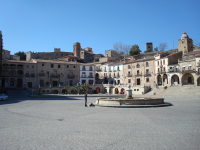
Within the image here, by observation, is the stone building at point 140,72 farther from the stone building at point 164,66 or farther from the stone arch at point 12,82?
the stone arch at point 12,82

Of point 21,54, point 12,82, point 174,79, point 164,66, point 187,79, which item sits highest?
point 21,54

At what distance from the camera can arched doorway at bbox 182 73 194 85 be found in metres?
45.8

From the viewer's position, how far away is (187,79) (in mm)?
46344

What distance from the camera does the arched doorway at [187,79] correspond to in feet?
150

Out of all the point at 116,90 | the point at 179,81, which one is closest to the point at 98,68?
the point at 116,90

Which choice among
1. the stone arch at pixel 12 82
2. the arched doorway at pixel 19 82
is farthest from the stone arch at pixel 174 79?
the stone arch at pixel 12 82

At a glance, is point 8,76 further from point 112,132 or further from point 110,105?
point 112,132

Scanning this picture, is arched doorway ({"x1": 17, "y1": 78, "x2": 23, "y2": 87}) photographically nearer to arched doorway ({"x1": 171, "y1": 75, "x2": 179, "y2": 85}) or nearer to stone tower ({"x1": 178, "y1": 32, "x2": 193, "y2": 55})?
arched doorway ({"x1": 171, "y1": 75, "x2": 179, "y2": 85})

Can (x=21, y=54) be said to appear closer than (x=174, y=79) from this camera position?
No

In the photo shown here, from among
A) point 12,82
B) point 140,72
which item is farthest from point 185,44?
point 12,82

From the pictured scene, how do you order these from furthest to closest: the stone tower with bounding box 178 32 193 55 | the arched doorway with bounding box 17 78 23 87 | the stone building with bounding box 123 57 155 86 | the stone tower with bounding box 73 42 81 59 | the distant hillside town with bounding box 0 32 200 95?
the stone tower with bounding box 73 42 81 59 → the stone tower with bounding box 178 32 193 55 → the arched doorway with bounding box 17 78 23 87 → the stone building with bounding box 123 57 155 86 → the distant hillside town with bounding box 0 32 200 95

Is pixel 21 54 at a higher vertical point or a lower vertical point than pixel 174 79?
higher

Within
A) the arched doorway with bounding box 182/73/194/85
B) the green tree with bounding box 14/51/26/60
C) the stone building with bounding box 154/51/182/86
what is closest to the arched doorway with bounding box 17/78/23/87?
the stone building with bounding box 154/51/182/86

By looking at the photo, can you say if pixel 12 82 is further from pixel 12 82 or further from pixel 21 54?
pixel 21 54
